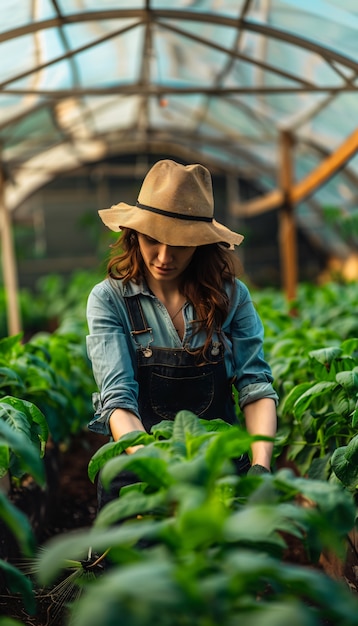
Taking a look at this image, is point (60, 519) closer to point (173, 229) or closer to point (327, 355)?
point (327, 355)

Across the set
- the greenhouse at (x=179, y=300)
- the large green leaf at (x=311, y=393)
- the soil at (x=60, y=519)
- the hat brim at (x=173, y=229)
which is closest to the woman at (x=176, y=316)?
the hat brim at (x=173, y=229)

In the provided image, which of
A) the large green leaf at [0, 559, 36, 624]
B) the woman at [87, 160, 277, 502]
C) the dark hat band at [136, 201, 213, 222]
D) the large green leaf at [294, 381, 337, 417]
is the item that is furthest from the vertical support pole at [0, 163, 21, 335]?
the large green leaf at [0, 559, 36, 624]

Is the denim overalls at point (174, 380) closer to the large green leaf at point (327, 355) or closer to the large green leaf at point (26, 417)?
the large green leaf at point (26, 417)

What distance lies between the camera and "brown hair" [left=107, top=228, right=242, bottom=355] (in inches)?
104

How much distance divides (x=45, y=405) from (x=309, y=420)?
124 centimetres

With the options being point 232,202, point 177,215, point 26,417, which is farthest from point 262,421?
point 232,202

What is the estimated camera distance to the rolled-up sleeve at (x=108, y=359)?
2.43m

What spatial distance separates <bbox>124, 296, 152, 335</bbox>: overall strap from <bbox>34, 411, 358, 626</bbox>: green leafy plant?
2.59 feet

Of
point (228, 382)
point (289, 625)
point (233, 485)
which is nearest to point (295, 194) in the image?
point (228, 382)

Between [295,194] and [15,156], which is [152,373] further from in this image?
[15,156]

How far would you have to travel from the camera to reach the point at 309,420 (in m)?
3.33

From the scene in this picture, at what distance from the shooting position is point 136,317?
2650 millimetres

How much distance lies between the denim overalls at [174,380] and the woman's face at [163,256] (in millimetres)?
169

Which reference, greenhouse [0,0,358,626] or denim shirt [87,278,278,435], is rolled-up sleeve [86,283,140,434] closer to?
denim shirt [87,278,278,435]
